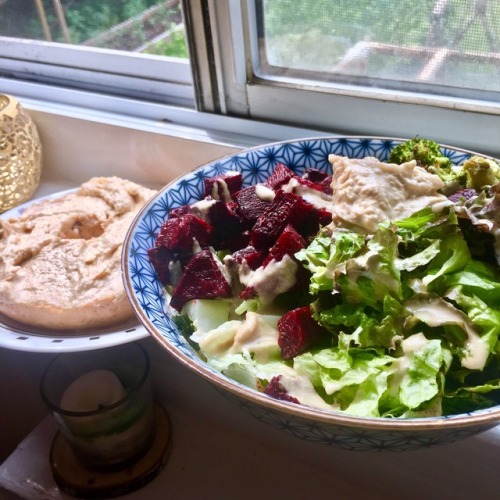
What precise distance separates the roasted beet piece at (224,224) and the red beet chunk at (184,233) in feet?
0.04

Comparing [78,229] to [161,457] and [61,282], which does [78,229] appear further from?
[161,457]

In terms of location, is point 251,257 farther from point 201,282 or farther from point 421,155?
point 421,155

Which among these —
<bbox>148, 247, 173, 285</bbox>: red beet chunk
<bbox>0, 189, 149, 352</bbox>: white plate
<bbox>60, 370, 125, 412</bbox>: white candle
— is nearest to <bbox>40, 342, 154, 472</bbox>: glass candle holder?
<bbox>60, 370, 125, 412</bbox>: white candle

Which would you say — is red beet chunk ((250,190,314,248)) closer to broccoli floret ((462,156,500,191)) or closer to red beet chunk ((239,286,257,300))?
red beet chunk ((239,286,257,300))

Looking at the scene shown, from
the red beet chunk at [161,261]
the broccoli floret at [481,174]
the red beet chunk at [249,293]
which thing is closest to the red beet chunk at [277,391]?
the red beet chunk at [249,293]

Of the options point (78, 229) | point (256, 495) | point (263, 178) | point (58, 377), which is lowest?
point (256, 495)

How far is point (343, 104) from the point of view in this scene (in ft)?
3.11

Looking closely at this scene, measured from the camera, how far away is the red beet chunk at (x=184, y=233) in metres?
0.68

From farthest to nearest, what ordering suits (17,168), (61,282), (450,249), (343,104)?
(17,168) < (343,104) < (61,282) < (450,249)

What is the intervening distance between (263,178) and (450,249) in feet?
1.09

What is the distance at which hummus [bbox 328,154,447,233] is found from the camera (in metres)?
0.60

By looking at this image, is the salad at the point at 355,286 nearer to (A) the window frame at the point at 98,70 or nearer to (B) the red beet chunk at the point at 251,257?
(B) the red beet chunk at the point at 251,257

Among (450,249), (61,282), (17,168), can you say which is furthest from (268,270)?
(17,168)

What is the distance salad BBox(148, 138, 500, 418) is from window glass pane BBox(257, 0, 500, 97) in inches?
9.6
